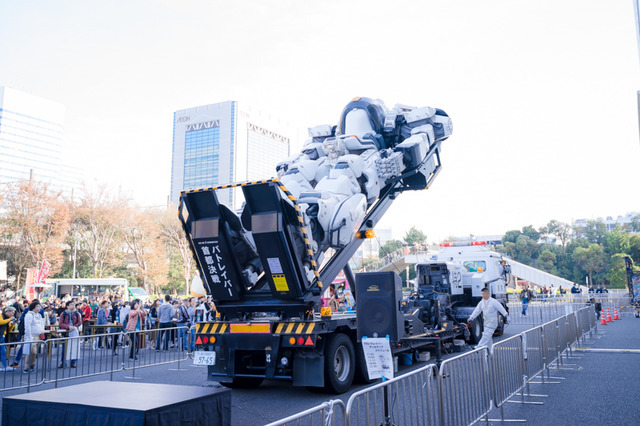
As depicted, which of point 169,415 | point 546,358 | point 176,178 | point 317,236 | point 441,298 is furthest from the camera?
point 176,178

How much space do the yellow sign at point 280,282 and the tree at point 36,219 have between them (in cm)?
3034

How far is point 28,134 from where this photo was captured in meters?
144

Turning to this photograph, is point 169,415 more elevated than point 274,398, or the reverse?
point 169,415

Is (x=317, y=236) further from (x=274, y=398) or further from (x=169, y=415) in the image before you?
(x=169, y=415)

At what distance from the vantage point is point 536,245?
6762 centimetres

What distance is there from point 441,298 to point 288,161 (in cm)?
651

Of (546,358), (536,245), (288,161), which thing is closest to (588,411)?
(546,358)

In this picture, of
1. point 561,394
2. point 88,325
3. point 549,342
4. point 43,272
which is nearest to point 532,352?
point 561,394

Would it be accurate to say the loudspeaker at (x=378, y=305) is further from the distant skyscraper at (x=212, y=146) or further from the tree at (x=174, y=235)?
the distant skyscraper at (x=212, y=146)

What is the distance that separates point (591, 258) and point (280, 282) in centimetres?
5989

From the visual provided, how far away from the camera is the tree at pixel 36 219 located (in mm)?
33250

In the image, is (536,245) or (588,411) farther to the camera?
(536,245)

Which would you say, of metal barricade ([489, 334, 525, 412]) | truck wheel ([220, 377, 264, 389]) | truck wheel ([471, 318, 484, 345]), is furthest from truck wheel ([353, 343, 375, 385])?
truck wheel ([471, 318, 484, 345])

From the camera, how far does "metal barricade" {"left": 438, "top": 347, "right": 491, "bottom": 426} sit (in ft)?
17.3
